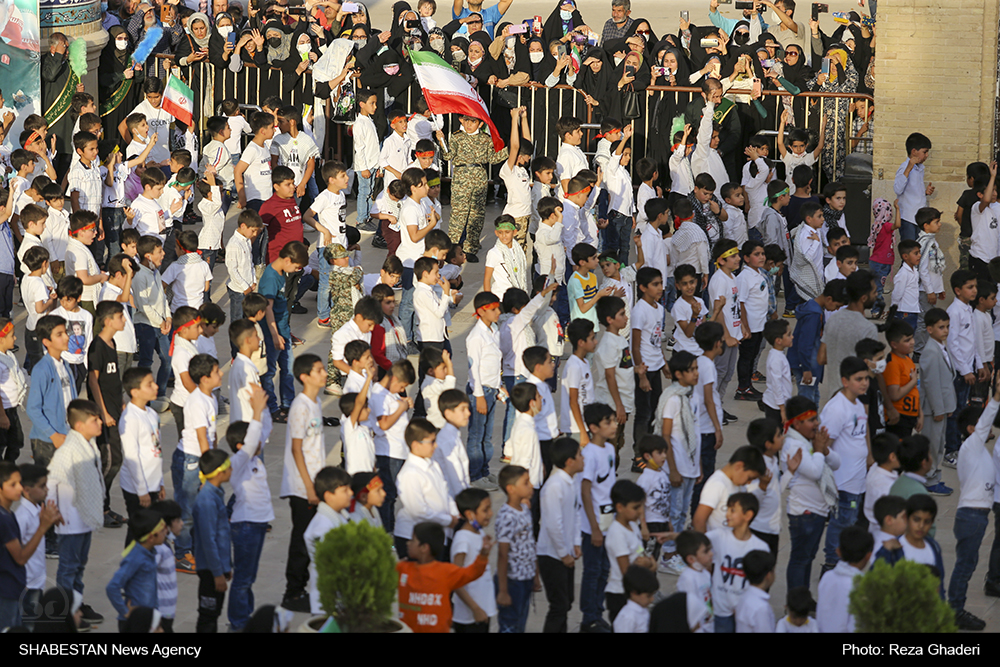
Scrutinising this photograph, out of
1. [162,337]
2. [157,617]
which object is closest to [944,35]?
[162,337]

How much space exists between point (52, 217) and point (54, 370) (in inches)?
148

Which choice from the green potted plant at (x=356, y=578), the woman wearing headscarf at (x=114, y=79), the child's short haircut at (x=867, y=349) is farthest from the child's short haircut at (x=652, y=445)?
the woman wearing headscarf at (x=114, y=79)

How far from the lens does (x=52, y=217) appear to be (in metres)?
13.2

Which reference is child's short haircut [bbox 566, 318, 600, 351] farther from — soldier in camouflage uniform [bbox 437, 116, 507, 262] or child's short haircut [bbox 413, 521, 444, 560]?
soldier in camouflage uniform [bbox 437, 116, 507, 262]

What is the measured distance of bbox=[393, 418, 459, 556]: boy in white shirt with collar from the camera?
8656mm

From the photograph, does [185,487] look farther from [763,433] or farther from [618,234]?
[618,234]

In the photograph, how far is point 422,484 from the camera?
8.66 meters

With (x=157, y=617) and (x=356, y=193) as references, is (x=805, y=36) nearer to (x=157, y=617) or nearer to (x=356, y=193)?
(x=356, y=193)

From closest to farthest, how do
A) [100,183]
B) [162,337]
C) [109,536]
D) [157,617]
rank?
[157,617] → [109,536] → [162,337] → [100,183]

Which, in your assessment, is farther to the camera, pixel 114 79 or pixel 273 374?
pixel 114 79

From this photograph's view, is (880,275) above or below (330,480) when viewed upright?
below

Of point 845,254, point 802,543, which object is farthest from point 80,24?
point 802,543

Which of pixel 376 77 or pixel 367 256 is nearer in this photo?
pixel 367 256

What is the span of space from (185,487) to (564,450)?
2.71m
